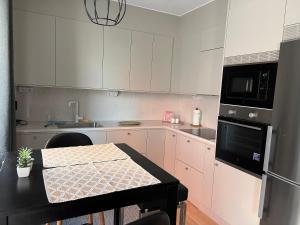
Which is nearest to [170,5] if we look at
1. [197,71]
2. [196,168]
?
[197,71]

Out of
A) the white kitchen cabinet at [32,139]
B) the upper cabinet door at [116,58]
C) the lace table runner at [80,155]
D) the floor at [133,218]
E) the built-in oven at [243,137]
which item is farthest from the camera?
the upper cabinet door at [116,58]

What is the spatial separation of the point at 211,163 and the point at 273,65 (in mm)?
1163

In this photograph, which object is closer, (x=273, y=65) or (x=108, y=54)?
(x=273, y=65)

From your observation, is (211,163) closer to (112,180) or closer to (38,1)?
(112,180)

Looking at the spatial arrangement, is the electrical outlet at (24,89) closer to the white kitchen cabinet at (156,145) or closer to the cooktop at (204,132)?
the white kitchen cabinet at (156,145)

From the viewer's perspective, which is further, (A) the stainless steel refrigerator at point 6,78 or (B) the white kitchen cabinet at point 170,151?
(B) the white kitchen cabinet at point 170,151

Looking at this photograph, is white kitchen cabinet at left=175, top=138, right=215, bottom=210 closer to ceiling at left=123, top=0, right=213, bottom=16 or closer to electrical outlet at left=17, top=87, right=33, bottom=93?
ceiling at left=123, top=0, right=213, bottom=16

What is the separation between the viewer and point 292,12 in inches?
66.6

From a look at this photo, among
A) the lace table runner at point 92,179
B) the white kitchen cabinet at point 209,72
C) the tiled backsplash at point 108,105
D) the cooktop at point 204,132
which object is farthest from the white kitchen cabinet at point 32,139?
the white kitchen cabinet at point 209,72

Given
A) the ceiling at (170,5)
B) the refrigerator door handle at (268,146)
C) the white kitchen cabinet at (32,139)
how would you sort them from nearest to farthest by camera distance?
the refrigerator door handle at (268,146) < the white kitchen cabinet at (32,139) < the ceiling at (170,5)

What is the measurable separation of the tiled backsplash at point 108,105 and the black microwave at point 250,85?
0.89 meters

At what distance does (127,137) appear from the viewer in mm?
3111

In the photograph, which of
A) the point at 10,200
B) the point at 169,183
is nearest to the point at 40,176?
the point at 10,200

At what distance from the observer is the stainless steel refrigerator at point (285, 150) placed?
1603 millimetres
